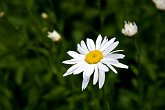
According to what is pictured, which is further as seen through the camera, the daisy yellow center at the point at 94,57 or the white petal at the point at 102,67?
the daisy yellow center at the point at 94,57

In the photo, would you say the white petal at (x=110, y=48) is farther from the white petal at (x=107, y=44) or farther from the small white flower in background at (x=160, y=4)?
the small white flower in background at (x=160, y=4)

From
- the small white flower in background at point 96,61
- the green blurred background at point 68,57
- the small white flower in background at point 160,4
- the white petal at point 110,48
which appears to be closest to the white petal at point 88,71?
the small white flower in background at point 96,61

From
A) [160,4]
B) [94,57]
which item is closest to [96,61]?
[94,57]

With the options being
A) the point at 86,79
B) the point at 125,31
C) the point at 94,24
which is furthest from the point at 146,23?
the point at 86,79

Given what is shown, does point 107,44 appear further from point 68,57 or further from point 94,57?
point 68,57

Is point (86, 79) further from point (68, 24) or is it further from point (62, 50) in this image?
point (68, 24)

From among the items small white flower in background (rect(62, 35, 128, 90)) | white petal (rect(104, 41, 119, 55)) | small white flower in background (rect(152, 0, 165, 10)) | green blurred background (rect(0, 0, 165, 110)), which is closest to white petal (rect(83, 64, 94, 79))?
small white flower in background (rect(62, 35, 128, 90))

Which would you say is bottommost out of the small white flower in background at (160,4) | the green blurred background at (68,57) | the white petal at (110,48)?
the white petal at (110,48)
